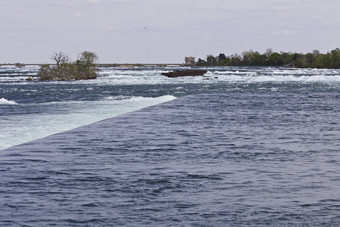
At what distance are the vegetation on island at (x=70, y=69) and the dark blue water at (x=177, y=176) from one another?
7698cm

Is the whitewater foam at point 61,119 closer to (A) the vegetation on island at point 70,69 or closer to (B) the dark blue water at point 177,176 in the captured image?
(B) the dark blue water at point 177,176

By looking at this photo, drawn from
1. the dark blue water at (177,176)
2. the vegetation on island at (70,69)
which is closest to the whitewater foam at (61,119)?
the dark blue water at (177,176)

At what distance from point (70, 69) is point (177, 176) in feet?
304

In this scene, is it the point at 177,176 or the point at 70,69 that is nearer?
the point at 177,176

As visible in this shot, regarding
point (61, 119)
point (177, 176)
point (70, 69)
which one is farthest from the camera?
point (70, 69)

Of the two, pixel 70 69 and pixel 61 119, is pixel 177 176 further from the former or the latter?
pixel 70 69

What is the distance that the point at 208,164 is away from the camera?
65.1ft

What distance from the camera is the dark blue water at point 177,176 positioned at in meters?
13.7

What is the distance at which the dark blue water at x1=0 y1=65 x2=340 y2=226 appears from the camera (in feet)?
44.9

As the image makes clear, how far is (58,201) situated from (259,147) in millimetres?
10316

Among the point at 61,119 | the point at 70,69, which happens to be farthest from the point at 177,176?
the point at 70,69

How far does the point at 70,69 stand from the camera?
108750 millimetres

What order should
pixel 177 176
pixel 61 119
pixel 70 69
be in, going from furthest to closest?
pixel 70 69, pixel 61 119, pixel 177 176

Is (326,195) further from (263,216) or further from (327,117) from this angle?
(327,117)
